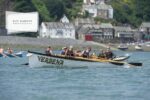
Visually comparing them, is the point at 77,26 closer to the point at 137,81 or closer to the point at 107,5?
the point at 107,5

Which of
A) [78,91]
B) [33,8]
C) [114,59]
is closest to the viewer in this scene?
[78,91]

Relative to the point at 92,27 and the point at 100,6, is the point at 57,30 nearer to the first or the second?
the point at 92,27

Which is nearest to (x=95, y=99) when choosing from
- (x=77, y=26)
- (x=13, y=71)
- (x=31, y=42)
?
(x=13, y=71)

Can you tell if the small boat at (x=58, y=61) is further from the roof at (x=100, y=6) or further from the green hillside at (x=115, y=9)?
the roof at (x=100, y=6)

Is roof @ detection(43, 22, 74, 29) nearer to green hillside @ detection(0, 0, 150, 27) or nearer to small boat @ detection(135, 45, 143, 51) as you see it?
green hillside @ detection(0, 0, 150, 27)

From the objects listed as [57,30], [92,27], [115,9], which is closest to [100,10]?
[115,9]

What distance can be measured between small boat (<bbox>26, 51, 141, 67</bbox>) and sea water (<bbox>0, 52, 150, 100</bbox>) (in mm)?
366

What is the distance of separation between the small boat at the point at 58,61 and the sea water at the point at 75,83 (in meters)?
0.37

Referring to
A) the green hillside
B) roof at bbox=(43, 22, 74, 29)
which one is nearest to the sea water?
the green hillside

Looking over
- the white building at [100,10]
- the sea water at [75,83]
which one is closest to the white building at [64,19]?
the white building at [100,10]

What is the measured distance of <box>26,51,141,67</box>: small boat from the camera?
56156 mm

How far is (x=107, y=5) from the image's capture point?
189000mm

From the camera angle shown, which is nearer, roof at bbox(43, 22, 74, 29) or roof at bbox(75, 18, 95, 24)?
roof at bbox(43, 22, 74, 29)

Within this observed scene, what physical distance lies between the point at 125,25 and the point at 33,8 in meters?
27.0
